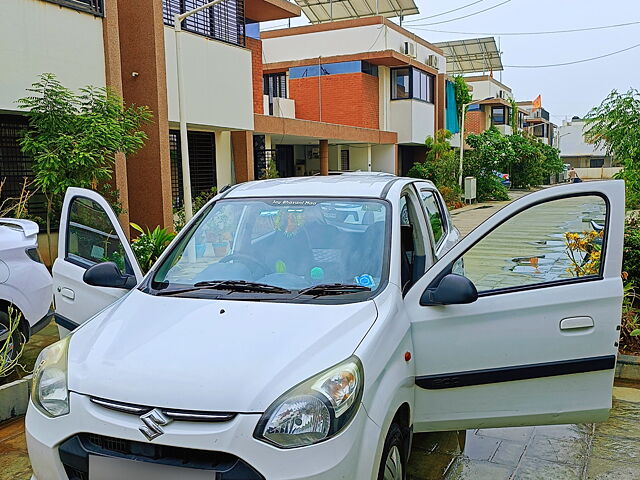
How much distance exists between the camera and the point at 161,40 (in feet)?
40.1

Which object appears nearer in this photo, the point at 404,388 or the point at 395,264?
the point at 404,388

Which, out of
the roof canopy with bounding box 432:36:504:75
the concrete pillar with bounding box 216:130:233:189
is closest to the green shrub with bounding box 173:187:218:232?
the concrete pillar with bounding box 216:130:233:189

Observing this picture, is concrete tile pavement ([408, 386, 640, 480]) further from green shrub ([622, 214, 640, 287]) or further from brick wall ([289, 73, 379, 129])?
brick wall ([289, 73, 379, 129])

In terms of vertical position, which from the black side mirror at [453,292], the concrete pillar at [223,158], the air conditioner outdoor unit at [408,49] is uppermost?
the air conditioner outdoor unit at [408,49]

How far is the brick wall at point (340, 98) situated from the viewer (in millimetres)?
26203

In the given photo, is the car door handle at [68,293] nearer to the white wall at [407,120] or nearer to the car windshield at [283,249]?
the car windshield at [283,249]

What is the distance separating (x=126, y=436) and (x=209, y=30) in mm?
12901

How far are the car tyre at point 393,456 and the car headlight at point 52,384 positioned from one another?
141cm

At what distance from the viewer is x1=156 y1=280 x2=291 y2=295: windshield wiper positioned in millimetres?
3271

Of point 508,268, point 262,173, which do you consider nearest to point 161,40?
point 262,173

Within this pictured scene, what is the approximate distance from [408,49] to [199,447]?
89.8 feet

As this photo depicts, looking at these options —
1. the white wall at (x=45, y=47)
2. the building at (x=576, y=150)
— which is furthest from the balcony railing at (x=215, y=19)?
the building at (x=576, y=150)

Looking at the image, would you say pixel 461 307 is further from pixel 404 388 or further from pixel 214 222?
pixel 214 222

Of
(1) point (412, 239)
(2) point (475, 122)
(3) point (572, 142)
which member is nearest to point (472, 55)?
(2) point (475, 122)
